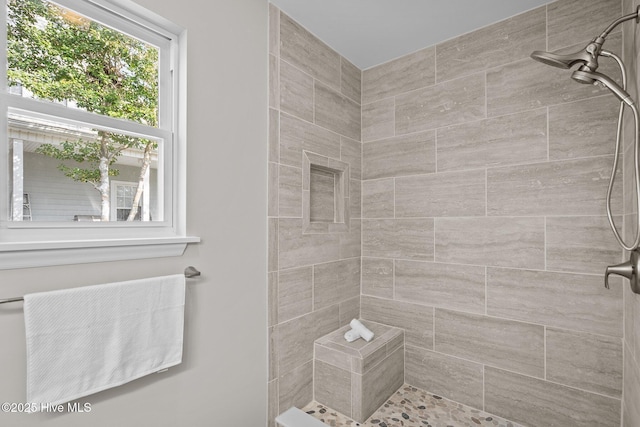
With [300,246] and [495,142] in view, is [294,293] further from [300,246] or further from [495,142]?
[495,142]

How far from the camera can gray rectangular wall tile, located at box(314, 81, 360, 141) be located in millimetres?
2055

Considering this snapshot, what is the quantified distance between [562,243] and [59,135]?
2324 mm

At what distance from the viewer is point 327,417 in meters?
1.81

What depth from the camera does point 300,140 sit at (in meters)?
1.92

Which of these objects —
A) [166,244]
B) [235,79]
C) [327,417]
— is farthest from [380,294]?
[235,79]

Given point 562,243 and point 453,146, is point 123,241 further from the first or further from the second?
point 562,243

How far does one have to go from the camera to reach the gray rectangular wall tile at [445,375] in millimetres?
1909

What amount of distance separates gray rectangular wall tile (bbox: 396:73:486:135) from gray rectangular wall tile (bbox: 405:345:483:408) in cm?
153

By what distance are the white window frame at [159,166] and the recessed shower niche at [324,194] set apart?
2.52 feet

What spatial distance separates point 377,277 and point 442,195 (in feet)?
2.50

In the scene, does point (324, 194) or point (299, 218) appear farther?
point (324, 194)

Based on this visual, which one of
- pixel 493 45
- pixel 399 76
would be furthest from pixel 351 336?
pixel 493 45

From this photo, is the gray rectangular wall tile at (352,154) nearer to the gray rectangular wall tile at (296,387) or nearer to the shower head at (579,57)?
the shower head at (579,57)

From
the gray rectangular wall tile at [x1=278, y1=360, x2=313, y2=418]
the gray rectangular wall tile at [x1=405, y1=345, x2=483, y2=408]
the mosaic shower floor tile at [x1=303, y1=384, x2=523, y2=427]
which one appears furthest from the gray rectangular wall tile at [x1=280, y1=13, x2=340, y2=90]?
the mosaic shower floor tile at [x1=303, y1=384, x2=523, y2=427]
